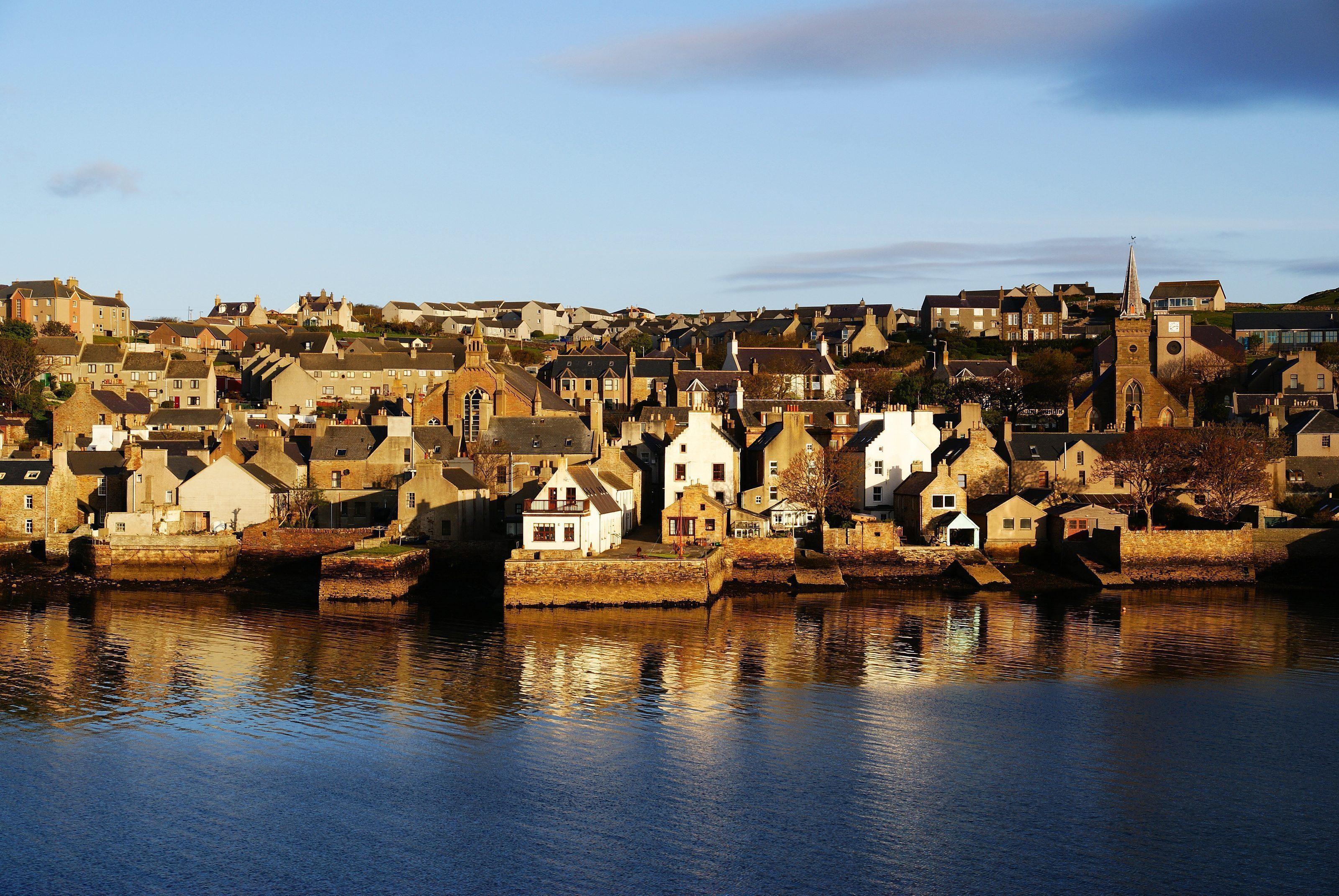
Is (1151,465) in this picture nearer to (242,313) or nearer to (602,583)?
(602,583)

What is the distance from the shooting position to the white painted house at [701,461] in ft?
189

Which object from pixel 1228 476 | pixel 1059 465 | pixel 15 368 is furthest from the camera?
pixel 15 368

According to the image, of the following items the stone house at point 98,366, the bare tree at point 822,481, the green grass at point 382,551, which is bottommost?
the green grass at point 382,551

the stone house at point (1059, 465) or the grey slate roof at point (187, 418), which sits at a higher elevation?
the grey slate roof at point (187, 418)

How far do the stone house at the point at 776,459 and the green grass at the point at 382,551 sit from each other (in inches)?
524

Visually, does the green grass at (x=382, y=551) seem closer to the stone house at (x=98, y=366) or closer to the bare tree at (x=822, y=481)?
the bare tree at (x=822, y=481)

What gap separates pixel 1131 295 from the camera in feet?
273

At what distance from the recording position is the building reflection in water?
32.5 metres

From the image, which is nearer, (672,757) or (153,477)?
(672,757)

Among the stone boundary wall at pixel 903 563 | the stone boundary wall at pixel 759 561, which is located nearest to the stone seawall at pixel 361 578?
the stone boundary wall at pixel 759 561

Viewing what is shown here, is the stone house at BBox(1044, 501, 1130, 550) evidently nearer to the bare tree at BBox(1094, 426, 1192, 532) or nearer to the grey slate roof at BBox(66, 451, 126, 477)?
the bare tree at BBox(1094, 426, 1192, 532)

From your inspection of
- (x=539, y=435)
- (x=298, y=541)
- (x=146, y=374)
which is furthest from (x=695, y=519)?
(x=146, y=374)

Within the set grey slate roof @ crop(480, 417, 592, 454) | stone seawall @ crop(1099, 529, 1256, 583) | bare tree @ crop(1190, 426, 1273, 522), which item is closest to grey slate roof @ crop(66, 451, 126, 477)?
grey slate roof @ crop(480, 417, 592, 454)

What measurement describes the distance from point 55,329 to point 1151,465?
3688 inches
